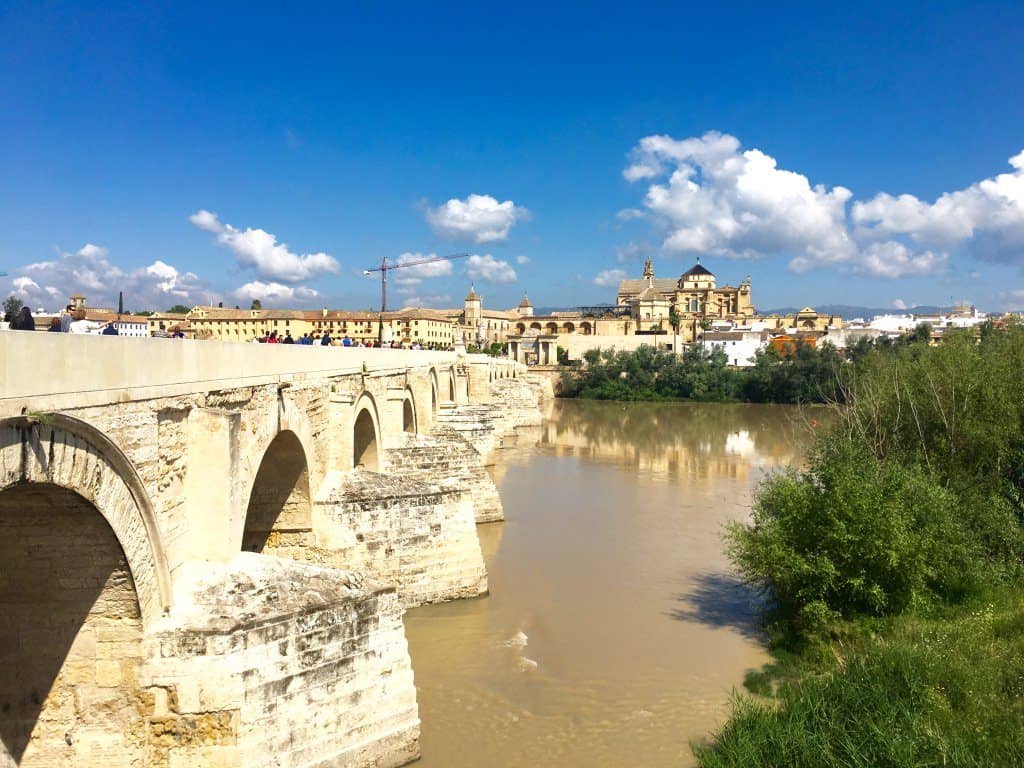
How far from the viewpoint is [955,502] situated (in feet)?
30.4

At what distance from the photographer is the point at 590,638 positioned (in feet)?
31.8

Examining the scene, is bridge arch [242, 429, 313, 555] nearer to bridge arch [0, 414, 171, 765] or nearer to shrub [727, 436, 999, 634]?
bridge arch [0, 414, 171, 765]

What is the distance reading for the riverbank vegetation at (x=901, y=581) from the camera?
5711 millimetres

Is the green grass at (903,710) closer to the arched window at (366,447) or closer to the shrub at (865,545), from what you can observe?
the shrub at (865,545)

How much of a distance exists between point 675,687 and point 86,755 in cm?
553

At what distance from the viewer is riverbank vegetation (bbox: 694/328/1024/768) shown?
225 inches

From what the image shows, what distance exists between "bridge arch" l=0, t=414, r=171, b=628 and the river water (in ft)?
9.49

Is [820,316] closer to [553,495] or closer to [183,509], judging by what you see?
[553,495]

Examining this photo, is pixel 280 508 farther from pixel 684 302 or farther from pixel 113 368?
pixel 684 302

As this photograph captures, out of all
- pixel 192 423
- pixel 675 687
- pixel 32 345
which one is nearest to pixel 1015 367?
pixel 675 687

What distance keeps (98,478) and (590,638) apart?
655cm

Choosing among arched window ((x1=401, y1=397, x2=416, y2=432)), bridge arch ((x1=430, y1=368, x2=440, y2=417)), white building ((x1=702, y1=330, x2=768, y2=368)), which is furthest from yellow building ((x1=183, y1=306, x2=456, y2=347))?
white building ((x1=702, y1=330, x2=768, y2=368))

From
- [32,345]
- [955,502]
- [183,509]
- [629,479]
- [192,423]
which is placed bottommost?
[629,479]

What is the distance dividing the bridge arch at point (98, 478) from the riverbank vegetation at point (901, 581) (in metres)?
4.38
